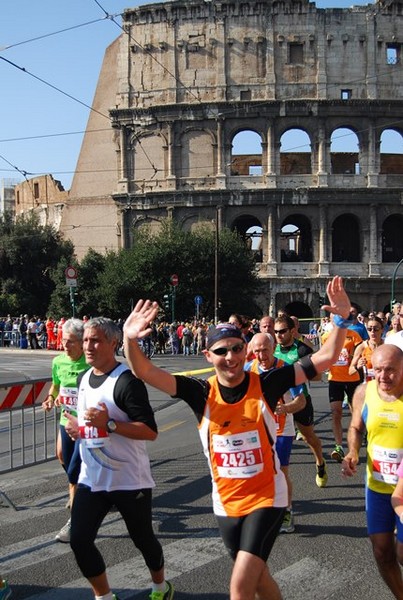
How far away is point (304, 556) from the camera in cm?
530

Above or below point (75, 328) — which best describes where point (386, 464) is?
below

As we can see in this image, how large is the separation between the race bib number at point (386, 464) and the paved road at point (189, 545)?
0.95 meters

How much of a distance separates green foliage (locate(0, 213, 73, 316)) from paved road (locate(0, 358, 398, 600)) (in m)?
39.0

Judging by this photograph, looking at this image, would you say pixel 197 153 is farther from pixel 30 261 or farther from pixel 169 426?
pixel 169 426

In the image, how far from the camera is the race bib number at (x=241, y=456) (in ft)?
12.6

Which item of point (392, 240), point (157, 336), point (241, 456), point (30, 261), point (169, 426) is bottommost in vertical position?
point (169, 426)

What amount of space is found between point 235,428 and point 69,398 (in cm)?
263

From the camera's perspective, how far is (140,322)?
396 centimetres

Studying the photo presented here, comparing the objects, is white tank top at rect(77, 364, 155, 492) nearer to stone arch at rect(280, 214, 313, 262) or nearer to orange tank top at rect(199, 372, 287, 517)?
orange tank top at rect(199, 372, 287, 517)

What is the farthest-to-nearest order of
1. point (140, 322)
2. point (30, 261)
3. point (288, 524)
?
point (30, 261) < point (288, 524) < point (140, 322)

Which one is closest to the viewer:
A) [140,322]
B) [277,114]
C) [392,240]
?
[140,322]

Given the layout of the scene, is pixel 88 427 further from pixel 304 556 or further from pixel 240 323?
pixel 240 323

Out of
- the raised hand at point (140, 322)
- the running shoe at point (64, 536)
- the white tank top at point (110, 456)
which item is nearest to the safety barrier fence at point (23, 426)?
the running shoe at point (64, 536)

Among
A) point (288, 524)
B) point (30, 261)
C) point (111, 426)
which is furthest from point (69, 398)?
point (30, 261)
